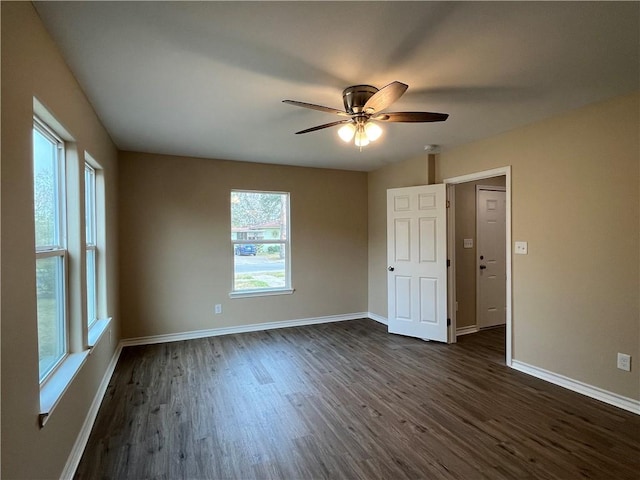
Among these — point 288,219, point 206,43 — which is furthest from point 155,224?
point 206,43

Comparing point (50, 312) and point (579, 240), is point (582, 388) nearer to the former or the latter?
point (579, 240)

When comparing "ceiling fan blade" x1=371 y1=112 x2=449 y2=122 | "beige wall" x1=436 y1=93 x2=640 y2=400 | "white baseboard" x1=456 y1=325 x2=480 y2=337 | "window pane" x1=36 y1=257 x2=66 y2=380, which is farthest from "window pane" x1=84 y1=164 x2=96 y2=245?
"white baseboard" x1=456 y1=325 x2=480 y2=337

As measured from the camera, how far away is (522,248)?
3.28 m

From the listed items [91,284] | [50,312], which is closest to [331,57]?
[50,312]

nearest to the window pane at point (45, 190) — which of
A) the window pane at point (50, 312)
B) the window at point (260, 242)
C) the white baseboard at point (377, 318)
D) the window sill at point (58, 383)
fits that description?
the window pane at point (50, 312)

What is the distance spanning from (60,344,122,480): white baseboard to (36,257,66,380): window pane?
529mm

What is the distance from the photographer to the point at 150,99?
2.53 metres

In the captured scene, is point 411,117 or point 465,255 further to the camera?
point 465,255

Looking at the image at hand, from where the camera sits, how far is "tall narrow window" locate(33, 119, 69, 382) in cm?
178

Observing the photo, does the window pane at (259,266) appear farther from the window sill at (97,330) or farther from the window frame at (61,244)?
the window frame at (61,244)

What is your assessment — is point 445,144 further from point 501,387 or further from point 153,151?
point 153,151

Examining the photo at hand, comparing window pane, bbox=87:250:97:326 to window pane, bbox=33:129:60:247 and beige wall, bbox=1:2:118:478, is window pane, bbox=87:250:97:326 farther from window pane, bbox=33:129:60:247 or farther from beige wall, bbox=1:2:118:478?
beige wall, bbox=1:2:118:478

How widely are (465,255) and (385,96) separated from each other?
3.23 m

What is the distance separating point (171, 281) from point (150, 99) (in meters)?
2.48
